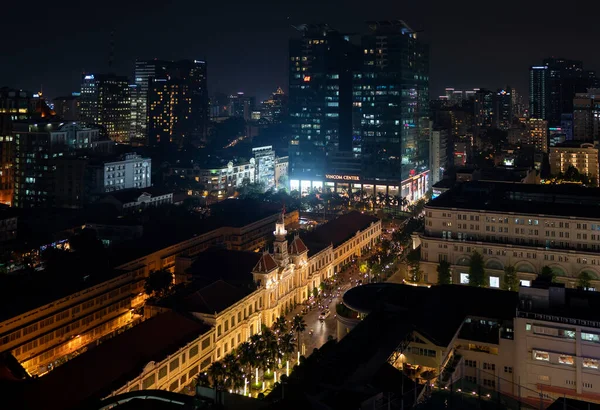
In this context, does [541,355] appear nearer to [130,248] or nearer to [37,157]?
[130,248]

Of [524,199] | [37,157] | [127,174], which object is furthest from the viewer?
[127,174]

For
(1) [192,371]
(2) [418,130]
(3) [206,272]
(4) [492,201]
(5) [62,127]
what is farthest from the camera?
(2) [418,130]

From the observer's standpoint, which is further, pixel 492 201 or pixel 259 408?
pixel 492 201

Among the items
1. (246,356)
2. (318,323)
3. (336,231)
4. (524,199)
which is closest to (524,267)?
(524,199)

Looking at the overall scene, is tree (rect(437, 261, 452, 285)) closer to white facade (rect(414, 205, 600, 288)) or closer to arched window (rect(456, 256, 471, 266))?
white facade (rect(414, 205, 600, 288))

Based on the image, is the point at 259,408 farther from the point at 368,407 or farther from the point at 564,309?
the point at 564,309

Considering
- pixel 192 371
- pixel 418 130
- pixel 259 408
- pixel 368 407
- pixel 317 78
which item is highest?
pixel 317 78

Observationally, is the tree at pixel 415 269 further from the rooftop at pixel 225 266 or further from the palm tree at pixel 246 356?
the palm tree at pixel 246 356

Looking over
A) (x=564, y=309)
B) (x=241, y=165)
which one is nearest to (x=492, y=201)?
(x=564, y=309)
